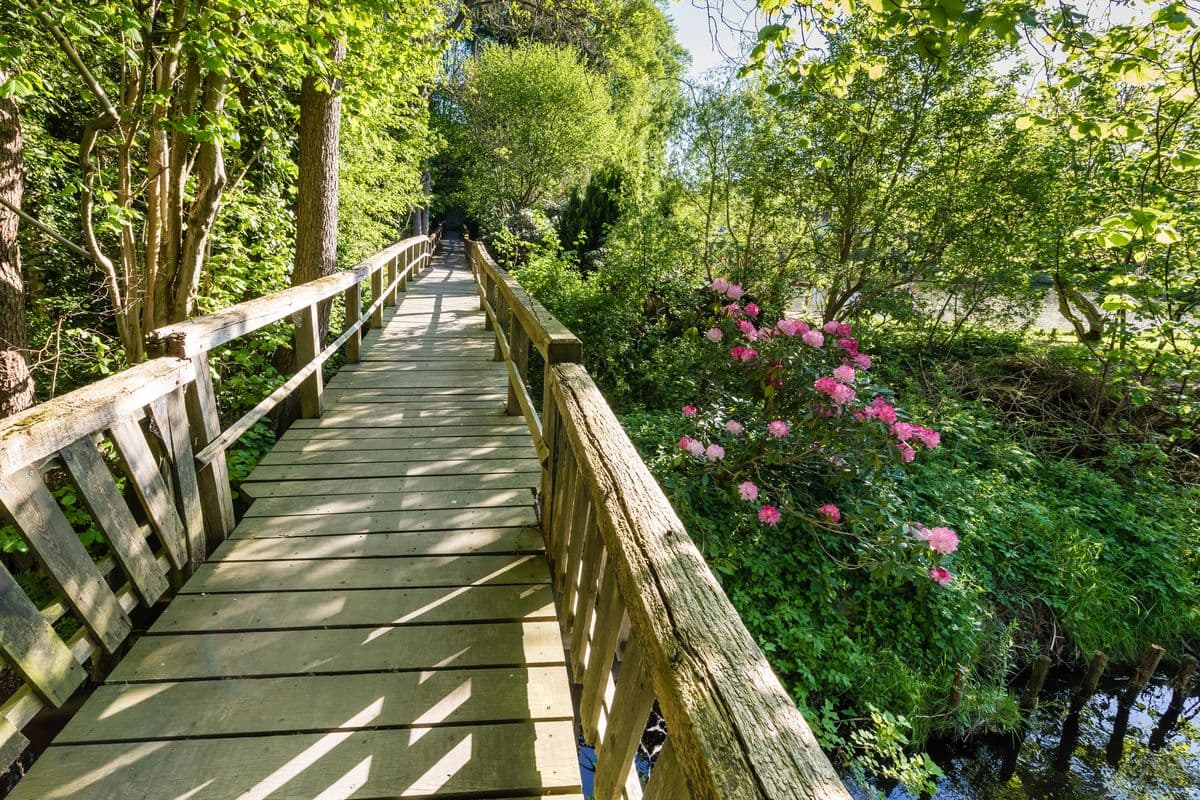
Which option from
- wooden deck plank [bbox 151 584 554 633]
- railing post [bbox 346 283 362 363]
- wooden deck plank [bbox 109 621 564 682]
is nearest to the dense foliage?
railing post [bbox 346 283 362 363]

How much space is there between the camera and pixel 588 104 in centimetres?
2036

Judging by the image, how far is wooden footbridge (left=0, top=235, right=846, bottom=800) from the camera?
98 cm

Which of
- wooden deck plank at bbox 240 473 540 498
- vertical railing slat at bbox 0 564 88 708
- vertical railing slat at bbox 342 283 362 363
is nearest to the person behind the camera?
vertical railing slat at bbox 0 564 88 708

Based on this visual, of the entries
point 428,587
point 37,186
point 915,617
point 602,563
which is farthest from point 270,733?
point 37,186

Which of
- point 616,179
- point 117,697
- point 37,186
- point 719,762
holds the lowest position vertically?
point 117,697

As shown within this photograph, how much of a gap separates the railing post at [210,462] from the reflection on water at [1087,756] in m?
3.90

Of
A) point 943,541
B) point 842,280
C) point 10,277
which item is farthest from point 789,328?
point 10,277

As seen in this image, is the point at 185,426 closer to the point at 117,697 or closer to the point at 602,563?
the point at 117,697

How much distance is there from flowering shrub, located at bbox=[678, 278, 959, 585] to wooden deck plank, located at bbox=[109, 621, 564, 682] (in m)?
2.09

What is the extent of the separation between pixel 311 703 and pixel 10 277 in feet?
14.5

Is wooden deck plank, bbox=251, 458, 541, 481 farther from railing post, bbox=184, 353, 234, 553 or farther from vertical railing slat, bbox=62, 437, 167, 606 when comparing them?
vertical railing slat, bbox=62, 437, 167, 606

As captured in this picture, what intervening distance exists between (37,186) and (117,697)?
18.8ft

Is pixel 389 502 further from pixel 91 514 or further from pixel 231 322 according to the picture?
pixel 91 514

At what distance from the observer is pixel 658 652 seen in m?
0.92
